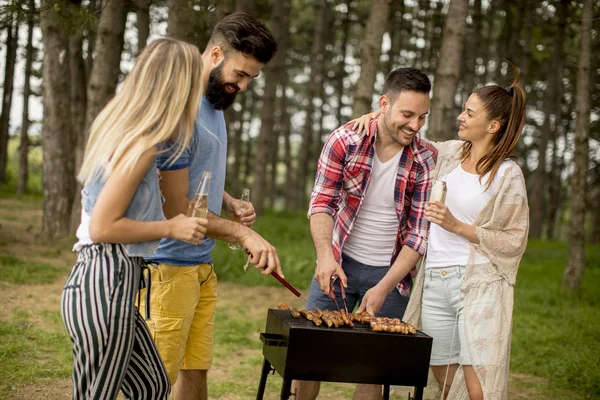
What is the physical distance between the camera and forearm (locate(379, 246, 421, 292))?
167 inches

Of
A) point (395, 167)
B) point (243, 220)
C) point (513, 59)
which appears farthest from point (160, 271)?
point (513, 59)

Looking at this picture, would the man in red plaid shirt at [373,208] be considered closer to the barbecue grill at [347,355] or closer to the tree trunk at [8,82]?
the barbecue grill at [347,355]

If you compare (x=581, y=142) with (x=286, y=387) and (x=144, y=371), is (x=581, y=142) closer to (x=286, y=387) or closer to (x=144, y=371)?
(x=286, y=387)

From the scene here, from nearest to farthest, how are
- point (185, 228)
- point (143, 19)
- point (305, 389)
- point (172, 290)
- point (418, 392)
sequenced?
point (185, 228)
point (172, 290)
point (418, 392)
point (305, 389)
point (143, 19)

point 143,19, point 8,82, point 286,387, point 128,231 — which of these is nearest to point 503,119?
point 286,387

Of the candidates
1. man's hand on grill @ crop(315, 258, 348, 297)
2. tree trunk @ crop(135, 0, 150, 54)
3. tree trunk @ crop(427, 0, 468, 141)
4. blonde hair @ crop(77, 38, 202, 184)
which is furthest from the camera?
tree trunk @ crop(135, 0, 150, 54)

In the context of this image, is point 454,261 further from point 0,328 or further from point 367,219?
point 0,328

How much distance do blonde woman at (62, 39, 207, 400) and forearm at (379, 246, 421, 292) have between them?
170 centimetres

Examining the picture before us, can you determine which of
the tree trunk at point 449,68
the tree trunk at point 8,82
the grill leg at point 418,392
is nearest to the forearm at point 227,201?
the grill leg at point 418,392

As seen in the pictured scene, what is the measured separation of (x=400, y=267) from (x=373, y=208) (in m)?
0.42

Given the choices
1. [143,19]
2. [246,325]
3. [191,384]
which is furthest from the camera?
[143,19]

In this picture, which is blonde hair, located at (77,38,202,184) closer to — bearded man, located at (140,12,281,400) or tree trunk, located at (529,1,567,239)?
bearded man, located at (140,12,281,400)

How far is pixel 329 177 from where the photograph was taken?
14.3 feet

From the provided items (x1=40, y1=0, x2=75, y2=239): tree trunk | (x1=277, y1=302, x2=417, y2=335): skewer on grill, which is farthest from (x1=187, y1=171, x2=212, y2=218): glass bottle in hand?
(x1=40, y1=0, x2=75, y2=239): tree trunk
